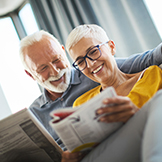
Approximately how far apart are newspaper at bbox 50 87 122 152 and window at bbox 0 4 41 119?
3149mm

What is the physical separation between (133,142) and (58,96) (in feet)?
4.03

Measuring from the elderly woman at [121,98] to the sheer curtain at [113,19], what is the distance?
0.85 m

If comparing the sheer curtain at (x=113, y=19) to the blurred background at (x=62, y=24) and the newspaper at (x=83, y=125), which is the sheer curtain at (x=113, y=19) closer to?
the blurred background at (x=62, y=24)

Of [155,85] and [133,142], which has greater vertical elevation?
[155,85]

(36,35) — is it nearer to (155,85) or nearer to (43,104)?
(43,104)

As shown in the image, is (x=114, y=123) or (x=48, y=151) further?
(x=48, y=151)

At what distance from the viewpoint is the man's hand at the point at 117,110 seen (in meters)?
0.73

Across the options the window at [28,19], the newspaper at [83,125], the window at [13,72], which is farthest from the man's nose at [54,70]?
the window at [13,72]

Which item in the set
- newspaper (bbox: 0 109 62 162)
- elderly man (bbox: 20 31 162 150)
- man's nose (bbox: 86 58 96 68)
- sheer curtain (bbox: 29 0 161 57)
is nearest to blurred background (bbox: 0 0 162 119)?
sheer curtain (bbox: 29 0 161 57)

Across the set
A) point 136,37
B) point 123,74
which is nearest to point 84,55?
point 123,74

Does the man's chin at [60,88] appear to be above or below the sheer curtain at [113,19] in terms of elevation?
below

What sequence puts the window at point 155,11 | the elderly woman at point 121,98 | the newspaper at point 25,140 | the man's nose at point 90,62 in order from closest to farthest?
the elderly woman at point 121,98 → the newspaper at point 25,140 → the man's nose at point 90,62 → the window at point 155,11

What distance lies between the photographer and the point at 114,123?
79 centimetres

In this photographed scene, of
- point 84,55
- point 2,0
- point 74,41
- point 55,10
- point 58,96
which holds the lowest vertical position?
point 58,96
